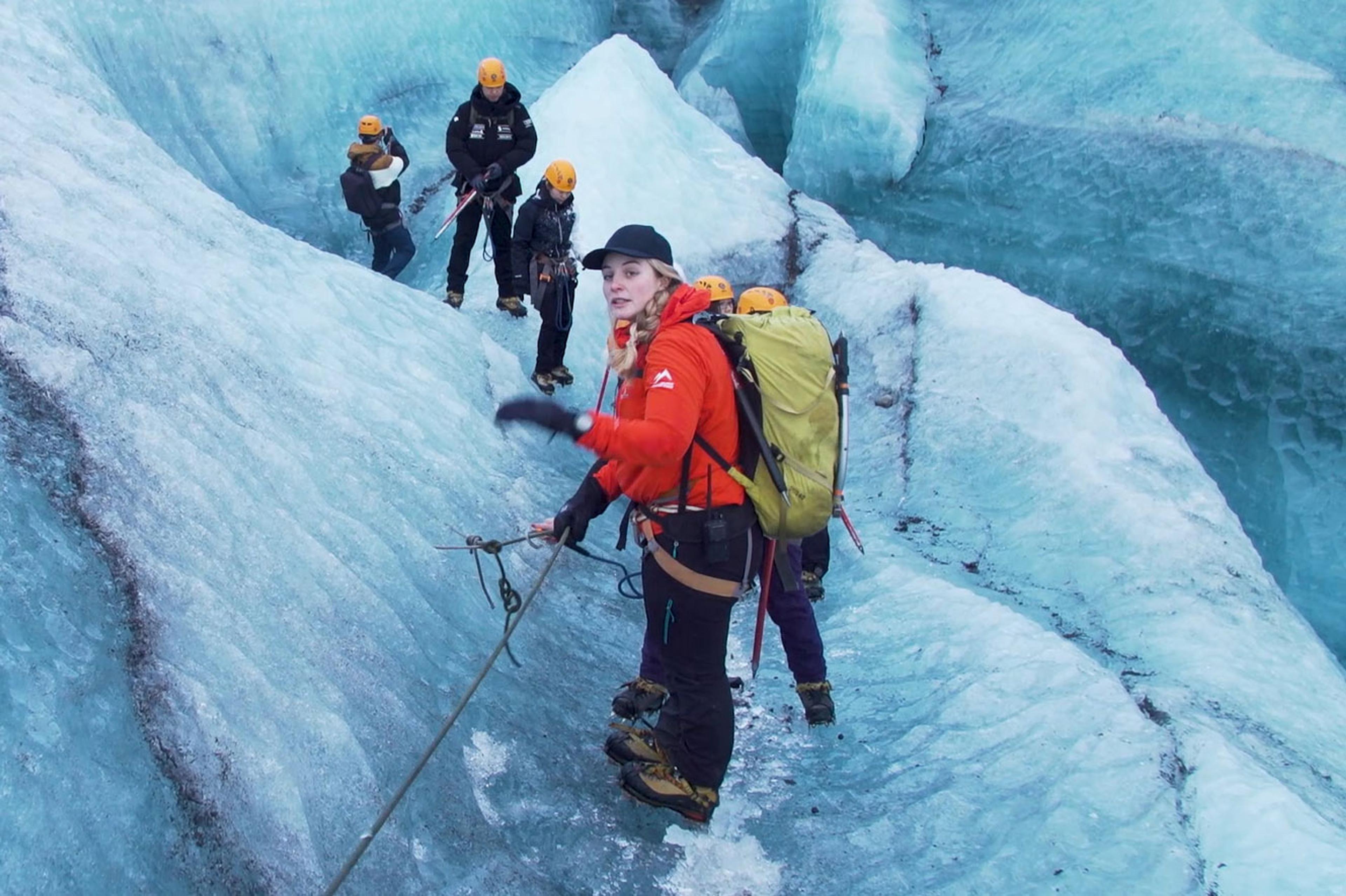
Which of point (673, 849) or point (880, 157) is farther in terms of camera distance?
point (880, 157)

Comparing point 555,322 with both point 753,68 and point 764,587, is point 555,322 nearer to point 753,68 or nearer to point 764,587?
point 764,587

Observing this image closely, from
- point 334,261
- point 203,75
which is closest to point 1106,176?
point 334,261

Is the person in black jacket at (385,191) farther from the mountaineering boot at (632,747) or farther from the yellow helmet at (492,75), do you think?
the mountaineering boot at (632,747)

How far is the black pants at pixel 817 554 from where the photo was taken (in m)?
4.17

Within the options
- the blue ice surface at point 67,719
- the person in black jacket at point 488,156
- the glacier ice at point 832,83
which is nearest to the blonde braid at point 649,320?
the blue ice surface at point 67,719

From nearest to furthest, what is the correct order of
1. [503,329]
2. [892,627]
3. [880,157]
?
[892,627] → [503,329] → [880,157]

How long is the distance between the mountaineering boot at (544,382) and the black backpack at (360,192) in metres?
1.73

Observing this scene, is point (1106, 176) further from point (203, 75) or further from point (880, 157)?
point (203, 75)

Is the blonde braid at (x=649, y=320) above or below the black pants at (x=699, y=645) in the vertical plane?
above

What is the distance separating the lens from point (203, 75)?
7.46 metres

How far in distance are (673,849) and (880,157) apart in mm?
7278

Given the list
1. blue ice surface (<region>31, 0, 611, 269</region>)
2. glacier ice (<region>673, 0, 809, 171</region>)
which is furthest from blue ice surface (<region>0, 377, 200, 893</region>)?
glacier ice (<region>673, 0, 809, 171</region>)

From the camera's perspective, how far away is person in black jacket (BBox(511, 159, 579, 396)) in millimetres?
5238

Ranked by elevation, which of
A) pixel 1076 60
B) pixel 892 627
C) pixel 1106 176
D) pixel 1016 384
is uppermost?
pixel 1076 60
